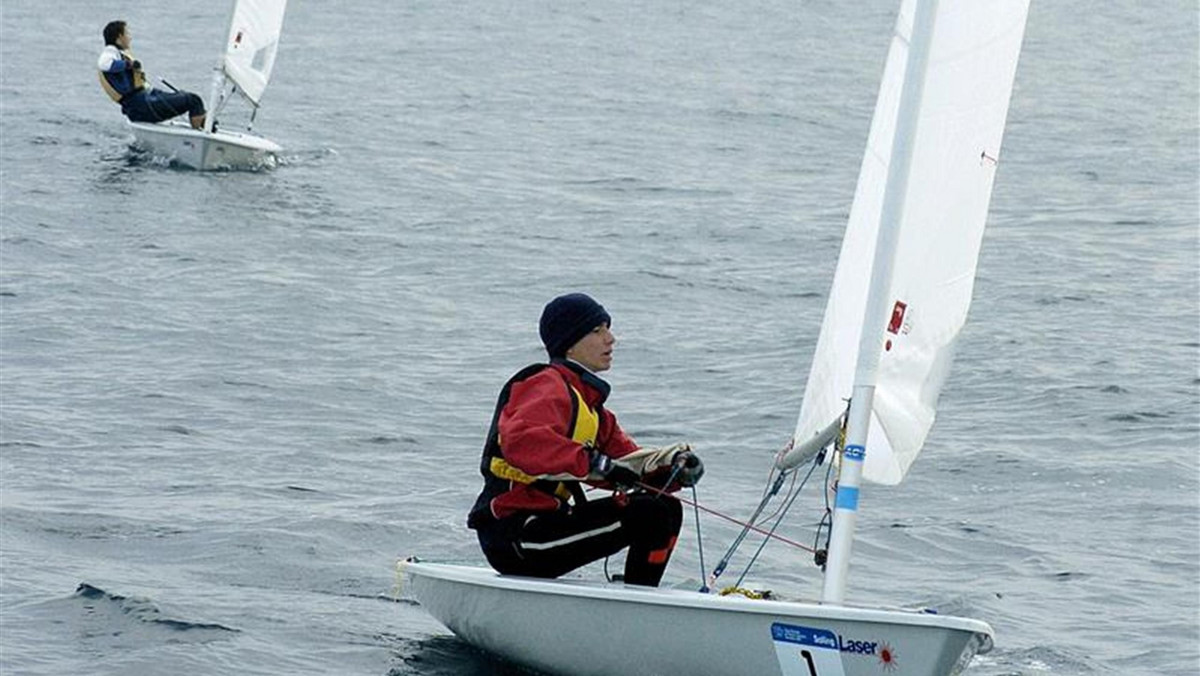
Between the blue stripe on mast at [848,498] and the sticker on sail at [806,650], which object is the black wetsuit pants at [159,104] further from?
the sticker on sail at [806,650]

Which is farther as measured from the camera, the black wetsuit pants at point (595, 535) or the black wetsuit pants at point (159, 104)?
the black wetsuit pants at point (159, 104)

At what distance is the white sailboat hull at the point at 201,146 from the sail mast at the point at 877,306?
12.2m

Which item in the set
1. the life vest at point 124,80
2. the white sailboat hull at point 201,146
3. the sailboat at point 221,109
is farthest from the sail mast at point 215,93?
the life vest at point 124,80

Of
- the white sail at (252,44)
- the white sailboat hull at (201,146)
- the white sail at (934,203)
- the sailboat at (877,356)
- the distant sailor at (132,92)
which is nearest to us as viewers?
the sailboat at (877,356)

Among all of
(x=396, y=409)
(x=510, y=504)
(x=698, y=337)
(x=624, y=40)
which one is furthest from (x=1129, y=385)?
(x=624, y=40)

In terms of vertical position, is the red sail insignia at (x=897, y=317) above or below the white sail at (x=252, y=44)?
above

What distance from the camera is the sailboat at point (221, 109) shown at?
17.5m

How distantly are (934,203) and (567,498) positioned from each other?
4.60ft

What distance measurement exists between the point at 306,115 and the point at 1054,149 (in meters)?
7.58

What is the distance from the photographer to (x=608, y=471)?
20.0 feet

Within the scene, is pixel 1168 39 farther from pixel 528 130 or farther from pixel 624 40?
pixel 528 130

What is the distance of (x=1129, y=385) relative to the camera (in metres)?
12.2

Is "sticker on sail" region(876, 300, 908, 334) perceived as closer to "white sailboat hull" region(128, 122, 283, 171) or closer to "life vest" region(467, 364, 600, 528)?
"life vest" region(467, 364, 600, 528)

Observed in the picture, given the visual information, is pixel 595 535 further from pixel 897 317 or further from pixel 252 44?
pixel 252 44
